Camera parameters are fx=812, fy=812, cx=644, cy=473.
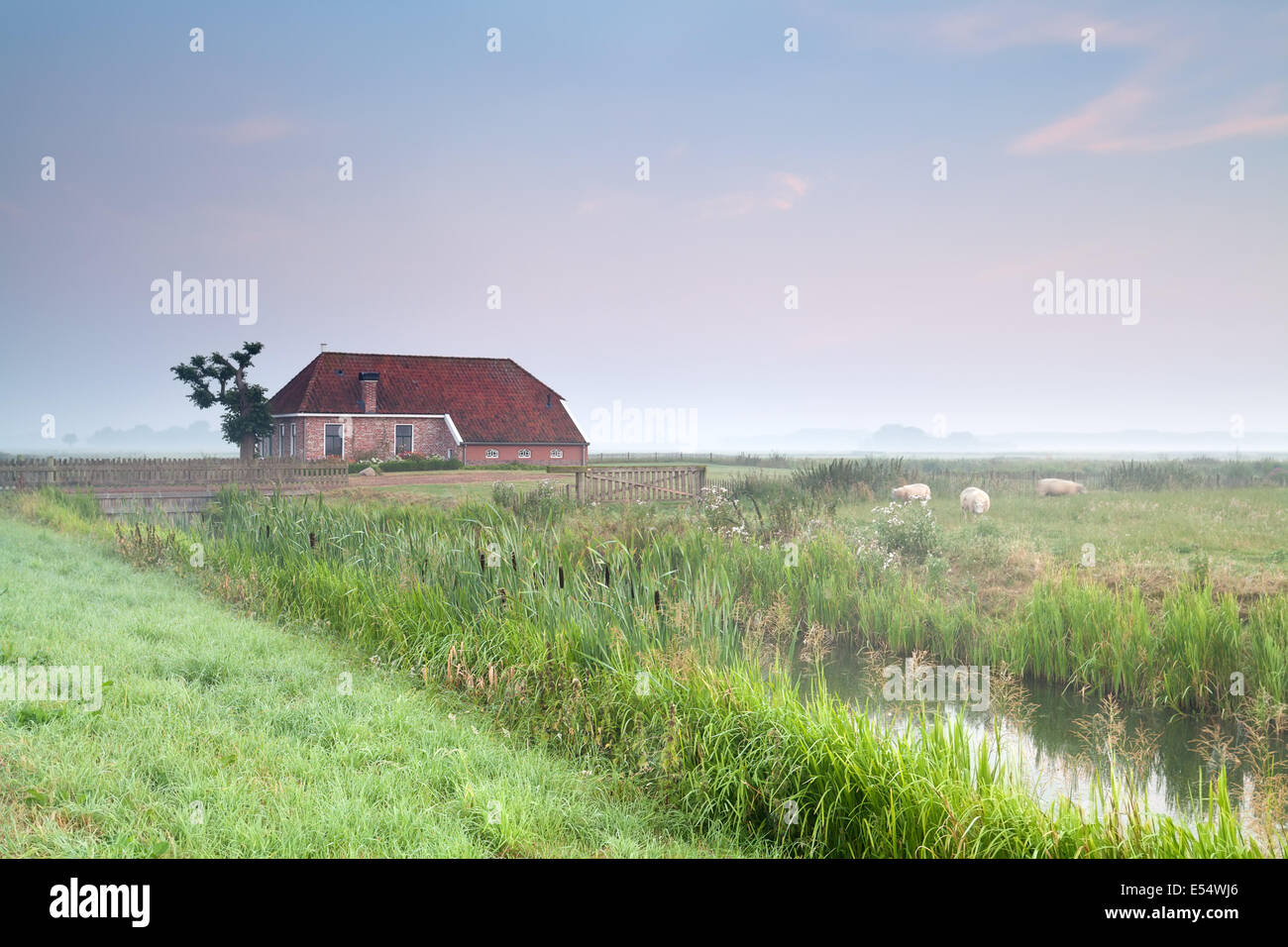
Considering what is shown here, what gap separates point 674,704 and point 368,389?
111 feet

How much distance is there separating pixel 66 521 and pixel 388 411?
755 inches

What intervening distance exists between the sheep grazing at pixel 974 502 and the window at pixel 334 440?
86.4 feet

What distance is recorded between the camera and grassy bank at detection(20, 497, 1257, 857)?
4098 mm

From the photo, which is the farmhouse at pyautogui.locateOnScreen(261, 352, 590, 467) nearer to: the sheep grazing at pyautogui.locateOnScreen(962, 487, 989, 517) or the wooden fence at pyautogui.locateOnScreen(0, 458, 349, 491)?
the wooden fence at pyautogui.locateOnScreen(0, 458, 349, 491)

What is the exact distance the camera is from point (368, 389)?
3650 cm

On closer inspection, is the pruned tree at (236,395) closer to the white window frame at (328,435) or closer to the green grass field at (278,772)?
the white window frame at (328,435)

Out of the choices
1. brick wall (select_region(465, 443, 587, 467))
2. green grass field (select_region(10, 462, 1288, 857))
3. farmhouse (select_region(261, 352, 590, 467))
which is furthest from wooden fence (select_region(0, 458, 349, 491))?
brick wall (select_region(465, 443, 587, 467))

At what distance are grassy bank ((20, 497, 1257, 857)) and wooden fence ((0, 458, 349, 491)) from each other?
12210 millimetres

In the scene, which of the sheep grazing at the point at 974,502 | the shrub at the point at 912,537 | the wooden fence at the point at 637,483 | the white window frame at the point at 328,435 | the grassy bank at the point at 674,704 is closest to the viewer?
the grassy bank at the point at 674,704

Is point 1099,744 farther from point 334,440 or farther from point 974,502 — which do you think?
point 334,440

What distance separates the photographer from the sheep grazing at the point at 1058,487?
22.5 metres

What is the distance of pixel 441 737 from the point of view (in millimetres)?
5301

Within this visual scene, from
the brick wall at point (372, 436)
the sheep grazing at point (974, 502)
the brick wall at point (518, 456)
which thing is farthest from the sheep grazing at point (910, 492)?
the brick wall at point (372, 436)
